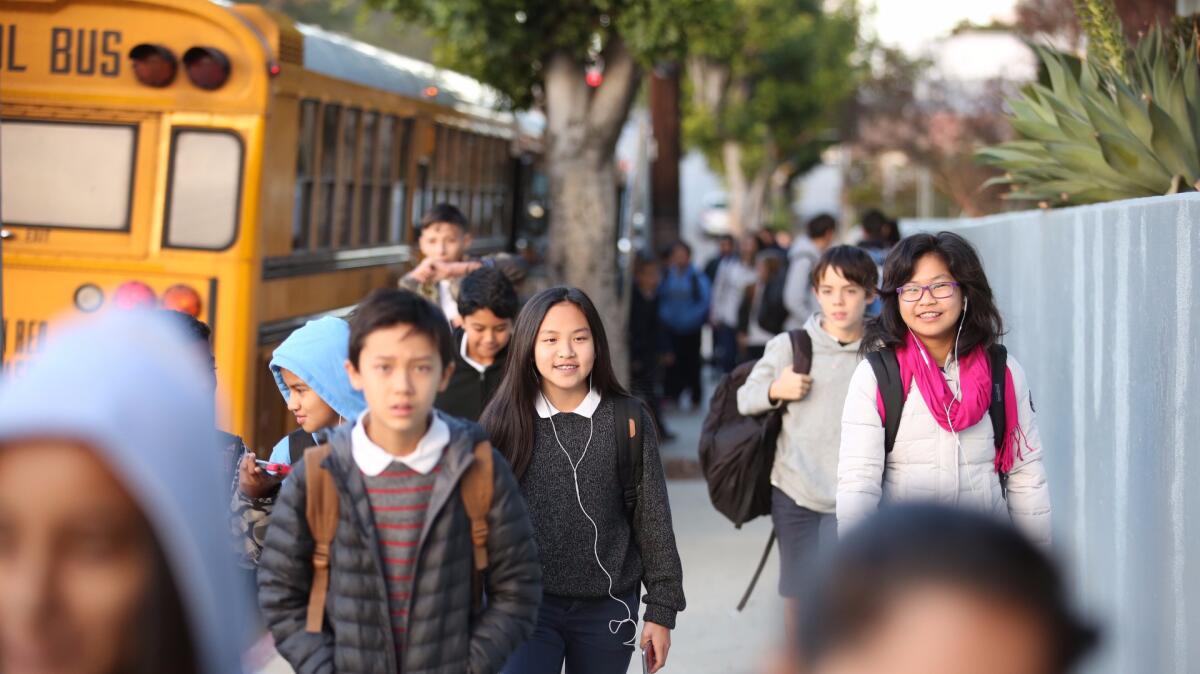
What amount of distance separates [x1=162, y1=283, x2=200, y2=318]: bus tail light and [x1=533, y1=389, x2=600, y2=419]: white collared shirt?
3776mm

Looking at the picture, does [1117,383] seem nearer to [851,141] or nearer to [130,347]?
[130,347]

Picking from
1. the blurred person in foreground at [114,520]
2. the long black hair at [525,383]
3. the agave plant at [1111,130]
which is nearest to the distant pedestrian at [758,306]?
the agave plant at [1111,130]

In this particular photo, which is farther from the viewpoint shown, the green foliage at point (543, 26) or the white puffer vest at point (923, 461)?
the green foliage at point (543, 26)

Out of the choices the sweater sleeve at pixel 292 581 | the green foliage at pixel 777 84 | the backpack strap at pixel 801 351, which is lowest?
the sweater sleeve at pixel 292 581

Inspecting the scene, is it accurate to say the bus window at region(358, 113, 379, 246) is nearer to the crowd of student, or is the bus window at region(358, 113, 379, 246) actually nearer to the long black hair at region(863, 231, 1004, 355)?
the crowd of student

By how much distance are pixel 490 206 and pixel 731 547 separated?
6.07m

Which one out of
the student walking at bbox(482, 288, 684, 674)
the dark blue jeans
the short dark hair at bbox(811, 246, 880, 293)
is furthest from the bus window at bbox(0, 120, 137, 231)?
the dark blue jeans

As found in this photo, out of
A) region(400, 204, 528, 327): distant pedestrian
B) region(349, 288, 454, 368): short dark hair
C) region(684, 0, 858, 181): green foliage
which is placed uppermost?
region(684, 0, 858, 181): green foliage

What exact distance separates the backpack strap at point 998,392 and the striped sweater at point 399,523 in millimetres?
1848

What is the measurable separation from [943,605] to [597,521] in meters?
2.87

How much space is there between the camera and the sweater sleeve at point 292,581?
9.82 feet

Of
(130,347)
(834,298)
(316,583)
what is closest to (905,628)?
(130,347)

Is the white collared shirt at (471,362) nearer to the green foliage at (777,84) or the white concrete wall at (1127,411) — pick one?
the white concrete wall at (1127,411)

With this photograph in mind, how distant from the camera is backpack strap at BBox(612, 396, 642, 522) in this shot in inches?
160
